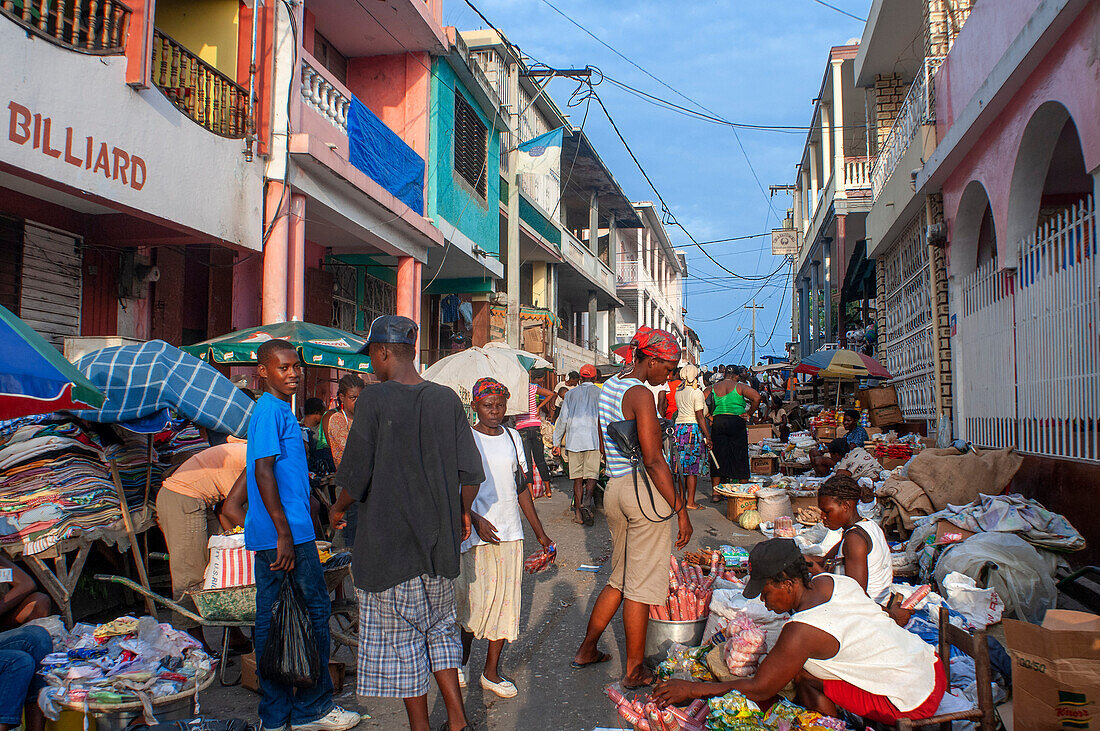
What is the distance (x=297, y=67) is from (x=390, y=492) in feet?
25.9

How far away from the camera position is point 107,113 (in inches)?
271

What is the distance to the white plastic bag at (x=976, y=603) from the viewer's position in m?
4.83

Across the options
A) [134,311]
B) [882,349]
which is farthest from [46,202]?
[882,349]

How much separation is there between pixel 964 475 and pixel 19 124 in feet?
27.3

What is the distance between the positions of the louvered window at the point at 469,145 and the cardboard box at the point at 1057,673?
13.4m

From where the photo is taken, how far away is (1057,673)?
123 inches

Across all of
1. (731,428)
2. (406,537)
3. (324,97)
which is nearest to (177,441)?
(406,537)

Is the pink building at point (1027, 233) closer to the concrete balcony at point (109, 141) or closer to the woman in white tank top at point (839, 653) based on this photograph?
the woman in white tank top at point (839, 653)

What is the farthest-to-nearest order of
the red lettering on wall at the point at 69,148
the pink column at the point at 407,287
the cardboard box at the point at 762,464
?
the pink column at the point at 407,287, the cardboard box at the point at 762,464, the red lettering on wall at the point at 69,148

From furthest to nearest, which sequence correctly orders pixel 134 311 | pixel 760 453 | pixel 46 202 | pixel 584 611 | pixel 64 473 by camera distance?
pixel 760 453 < pixel 134 311 < pixel 46 202 < pixel 584 611 < pixel 64 473

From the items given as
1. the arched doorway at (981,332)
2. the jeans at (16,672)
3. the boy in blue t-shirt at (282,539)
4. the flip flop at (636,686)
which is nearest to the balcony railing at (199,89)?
the boy in blue t-shirt at (282,539)

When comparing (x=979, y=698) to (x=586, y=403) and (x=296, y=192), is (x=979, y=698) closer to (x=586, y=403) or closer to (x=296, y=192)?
(x=586, y=403)

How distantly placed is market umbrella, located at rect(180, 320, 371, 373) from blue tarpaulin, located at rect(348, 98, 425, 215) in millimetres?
3688

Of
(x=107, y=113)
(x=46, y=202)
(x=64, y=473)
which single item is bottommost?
(x=64, y=473)
